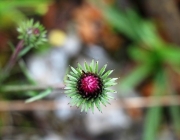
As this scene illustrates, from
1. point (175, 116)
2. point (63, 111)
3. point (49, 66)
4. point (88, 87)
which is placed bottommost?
point (88, 87)

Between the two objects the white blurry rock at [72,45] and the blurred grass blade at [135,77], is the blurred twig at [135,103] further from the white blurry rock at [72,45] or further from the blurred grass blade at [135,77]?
the white blurry rock at [72,45]

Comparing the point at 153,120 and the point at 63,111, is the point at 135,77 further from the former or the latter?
the point at 63,111

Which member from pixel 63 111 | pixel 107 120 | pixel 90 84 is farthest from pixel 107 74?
pixel 107 120

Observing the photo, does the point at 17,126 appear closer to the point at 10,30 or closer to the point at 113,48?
the point at 10,30

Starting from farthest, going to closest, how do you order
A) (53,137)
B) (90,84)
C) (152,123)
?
1. (152,123)
2. (53,137)
3. (90,84)

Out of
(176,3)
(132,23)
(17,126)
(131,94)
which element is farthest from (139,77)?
(17,126)

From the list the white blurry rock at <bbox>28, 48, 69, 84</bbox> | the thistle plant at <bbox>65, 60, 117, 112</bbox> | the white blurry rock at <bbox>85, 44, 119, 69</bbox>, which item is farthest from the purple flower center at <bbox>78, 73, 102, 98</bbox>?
the white blurry rock at <bbox>85, 44, 119, 69</bbox>
